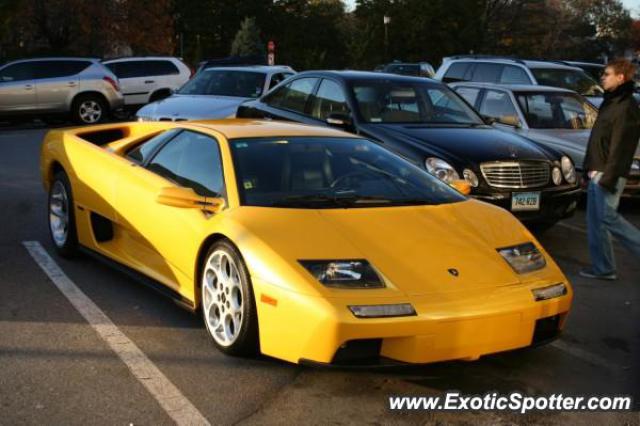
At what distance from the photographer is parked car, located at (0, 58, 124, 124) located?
63.3ft

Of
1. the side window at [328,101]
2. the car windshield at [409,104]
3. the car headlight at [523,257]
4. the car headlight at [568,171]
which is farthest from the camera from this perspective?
the side window at [328,101]

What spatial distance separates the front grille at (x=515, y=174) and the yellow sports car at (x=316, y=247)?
213cm

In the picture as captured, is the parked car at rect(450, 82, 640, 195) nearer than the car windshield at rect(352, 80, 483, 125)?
No

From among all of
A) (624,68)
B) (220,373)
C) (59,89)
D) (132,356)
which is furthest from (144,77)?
(220,373)

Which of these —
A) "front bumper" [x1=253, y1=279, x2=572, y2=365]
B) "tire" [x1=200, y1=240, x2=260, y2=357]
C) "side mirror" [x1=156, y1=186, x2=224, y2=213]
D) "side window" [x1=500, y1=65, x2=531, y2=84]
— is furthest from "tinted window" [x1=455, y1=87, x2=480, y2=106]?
"front bumper" [x1=253, y1=279, x2=572, y2=365]

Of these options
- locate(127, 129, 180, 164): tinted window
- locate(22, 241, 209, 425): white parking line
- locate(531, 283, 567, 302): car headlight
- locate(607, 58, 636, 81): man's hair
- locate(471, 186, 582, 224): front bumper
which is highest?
locate(607, 58, 636, 81): man's hair

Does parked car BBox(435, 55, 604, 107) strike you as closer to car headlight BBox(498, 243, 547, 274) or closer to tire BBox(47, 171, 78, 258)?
tire BBox(47, 171, 78, 258)

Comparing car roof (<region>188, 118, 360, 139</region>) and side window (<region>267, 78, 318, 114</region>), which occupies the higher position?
car roof (<region>188, 118, 360, 139</region>)

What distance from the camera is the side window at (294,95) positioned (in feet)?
31.4

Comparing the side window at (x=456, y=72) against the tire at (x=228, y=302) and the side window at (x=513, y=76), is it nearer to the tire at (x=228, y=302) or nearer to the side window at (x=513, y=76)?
the side window at (x=513, y=76)

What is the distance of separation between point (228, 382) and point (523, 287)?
1532 millimetres

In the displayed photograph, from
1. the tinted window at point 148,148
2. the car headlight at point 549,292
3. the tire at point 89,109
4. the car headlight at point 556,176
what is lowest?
the tire at point 89,109

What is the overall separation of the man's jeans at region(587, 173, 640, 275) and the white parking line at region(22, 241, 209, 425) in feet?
12.2

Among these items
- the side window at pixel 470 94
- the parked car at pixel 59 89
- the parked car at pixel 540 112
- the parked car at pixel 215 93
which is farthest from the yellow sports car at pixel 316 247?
the parked car at pixel 59 89
